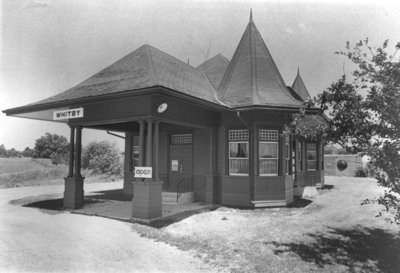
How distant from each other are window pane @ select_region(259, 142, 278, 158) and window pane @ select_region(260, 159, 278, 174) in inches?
8.2

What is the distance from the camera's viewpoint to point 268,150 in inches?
499

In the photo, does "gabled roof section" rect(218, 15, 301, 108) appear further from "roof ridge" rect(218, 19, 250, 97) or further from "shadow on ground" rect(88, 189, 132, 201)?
"shadow on ground" rect(88, 189, 132, 201)

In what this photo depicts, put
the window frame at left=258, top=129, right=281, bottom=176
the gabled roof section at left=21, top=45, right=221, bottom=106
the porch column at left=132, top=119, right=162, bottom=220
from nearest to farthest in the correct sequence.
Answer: the porch column at left=132, top=119, right=162, bottom=220 → the gabled roof section at left=21, top=45, right=221, bottom=106 → the window frame at left=258, top=129, right=281, bottom=176

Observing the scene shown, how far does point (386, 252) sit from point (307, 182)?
13220 millimetres

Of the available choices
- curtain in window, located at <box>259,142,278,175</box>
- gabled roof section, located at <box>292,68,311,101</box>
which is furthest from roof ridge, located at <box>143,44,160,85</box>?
gabled roof section, located at <box>292,68,311,101</box>

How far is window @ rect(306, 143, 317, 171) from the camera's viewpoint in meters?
20.4

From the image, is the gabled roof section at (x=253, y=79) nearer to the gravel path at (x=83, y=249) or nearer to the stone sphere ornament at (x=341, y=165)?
the gravel path at (x=83, y=249)

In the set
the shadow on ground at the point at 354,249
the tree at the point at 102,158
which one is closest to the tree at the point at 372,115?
the shadow on ground at the point at 354,249

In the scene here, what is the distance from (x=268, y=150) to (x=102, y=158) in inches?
880

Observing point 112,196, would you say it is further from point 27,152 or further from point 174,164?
point 27,152

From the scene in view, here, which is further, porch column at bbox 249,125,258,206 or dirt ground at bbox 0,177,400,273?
porch column at bbox 249,125,258,206

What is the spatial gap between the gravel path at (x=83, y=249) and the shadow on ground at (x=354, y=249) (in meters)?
2.40

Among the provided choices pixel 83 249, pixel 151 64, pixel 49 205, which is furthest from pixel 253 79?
pixel 49 205

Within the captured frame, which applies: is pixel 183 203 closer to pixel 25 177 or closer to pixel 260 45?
pixel 260 45
